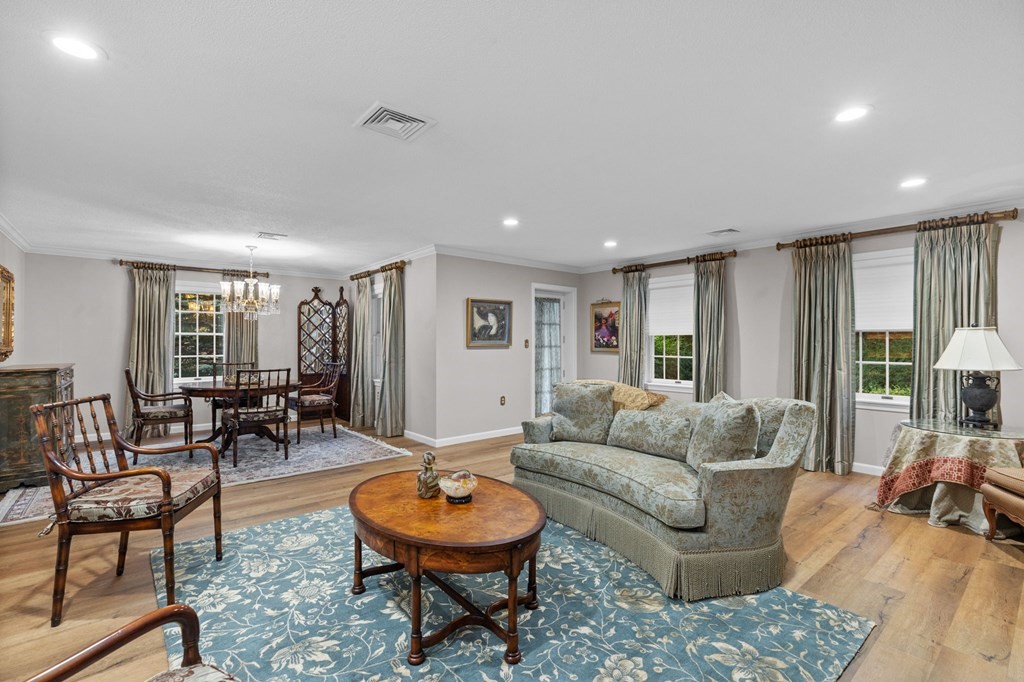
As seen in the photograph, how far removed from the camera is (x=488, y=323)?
6.06 meters

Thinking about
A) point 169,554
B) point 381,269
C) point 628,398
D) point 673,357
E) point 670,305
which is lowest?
point 169,554

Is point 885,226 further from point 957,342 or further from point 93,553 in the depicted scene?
point 93,553

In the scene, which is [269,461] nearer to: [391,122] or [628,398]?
[628,398]

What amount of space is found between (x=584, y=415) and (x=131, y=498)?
9.21 feet

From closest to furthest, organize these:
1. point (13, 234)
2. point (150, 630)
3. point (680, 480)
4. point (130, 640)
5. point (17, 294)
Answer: point (130, 640), point (150, 630), point (680, 480), point (13, 234), point (17, 294)

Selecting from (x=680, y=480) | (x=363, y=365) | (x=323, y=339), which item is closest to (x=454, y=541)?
(x=680, y=480)

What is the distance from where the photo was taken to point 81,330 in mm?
5812

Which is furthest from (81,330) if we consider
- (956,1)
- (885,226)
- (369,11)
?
(885,226)

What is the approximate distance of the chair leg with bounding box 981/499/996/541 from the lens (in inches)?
119

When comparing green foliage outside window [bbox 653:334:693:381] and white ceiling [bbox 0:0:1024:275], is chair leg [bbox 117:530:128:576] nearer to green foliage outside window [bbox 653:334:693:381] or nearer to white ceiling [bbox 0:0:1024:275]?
white ceiling [bbox 0:0:1024:275]

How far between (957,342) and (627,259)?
359 cm

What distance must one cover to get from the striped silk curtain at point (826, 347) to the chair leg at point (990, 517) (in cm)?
143

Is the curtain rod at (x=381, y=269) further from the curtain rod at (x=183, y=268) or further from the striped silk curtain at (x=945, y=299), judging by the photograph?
the striped silk curtain at (x=945, y=299)

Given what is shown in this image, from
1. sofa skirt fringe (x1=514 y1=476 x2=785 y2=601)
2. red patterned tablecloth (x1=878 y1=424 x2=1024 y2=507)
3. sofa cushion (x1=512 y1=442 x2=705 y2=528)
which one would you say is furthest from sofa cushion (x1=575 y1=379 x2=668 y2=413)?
red patterned tablecloth (x1=878 y1=424 x2=1024 y2=507)
